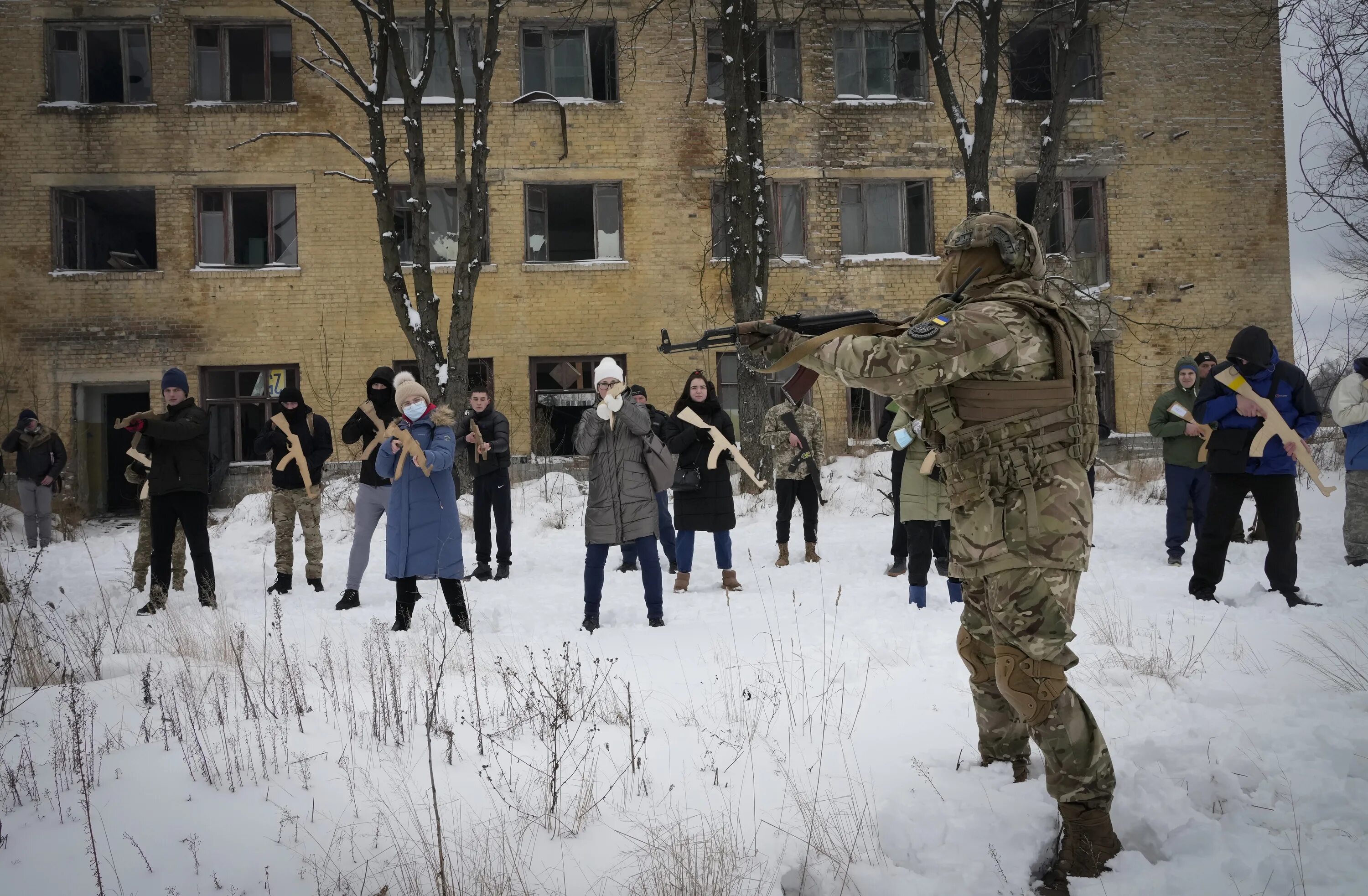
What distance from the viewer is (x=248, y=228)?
16.8m

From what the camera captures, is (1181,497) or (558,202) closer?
(1181,497)

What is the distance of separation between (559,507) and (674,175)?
23.0 feet

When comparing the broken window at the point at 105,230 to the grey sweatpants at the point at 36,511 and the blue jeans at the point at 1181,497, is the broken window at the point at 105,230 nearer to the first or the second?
the grey sweatpants at the point at 36,511

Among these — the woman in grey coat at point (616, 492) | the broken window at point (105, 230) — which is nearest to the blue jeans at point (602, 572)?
the woman in grey coat at point (616, 492)

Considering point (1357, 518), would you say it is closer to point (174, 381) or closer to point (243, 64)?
point (174, 381)

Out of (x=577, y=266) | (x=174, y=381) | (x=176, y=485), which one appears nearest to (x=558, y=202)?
(x=577, y=266)

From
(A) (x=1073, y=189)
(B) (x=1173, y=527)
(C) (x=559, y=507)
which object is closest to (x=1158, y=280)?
(A) (x=1073, y=189)

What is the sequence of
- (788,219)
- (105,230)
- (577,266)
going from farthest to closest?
(788,219)
(105,230)
(577,266)

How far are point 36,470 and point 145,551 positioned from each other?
201 inches

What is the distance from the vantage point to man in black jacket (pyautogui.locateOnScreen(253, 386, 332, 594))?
8797mm

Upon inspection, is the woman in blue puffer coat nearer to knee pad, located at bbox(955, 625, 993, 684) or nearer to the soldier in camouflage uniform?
the soldier in camouflage uniform

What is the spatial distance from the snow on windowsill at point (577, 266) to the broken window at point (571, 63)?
2.93 metres

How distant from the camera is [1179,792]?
11.2 ft

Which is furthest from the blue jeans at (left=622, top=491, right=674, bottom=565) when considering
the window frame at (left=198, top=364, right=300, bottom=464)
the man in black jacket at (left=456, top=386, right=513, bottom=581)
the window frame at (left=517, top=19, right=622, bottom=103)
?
the window frame at (left=517, top=19, right=622, bottom=103)
